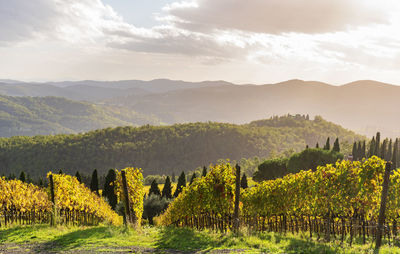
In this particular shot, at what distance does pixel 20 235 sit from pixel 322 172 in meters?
16.3

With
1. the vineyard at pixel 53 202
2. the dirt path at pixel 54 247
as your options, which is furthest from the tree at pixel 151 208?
the dirt path at pixel 54 247

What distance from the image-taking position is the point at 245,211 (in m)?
23.7

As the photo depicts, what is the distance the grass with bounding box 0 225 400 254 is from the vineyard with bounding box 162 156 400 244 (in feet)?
8.10

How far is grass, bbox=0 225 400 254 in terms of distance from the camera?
1311 cm

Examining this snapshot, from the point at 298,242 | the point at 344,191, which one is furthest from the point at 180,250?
the point at 344,191

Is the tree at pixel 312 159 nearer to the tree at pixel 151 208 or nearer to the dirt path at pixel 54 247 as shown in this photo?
the tree at pixel 151 208

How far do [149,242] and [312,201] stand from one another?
1024cm

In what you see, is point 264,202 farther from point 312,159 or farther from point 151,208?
point 312,159

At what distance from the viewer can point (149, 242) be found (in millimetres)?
14586

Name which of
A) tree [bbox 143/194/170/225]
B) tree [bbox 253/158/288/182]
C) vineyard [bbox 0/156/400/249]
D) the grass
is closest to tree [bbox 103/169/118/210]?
tree [bbox 143/194/170/225]

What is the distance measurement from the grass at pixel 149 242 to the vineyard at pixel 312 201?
247cm

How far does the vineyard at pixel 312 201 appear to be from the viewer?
17312 millimetres

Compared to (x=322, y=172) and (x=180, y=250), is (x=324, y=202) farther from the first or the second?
(x=180, y=250)

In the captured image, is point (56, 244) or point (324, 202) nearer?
point (56, 244)
